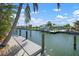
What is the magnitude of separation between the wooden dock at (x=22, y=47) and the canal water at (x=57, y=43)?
0.18ft

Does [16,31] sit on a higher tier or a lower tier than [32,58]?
higher

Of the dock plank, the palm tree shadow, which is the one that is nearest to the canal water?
the dock plank

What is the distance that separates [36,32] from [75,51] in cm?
50

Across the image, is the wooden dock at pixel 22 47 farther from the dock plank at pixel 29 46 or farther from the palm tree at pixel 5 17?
the palm tree at pixel 5 17

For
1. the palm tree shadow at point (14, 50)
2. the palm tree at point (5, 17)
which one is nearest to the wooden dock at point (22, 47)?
the palm tree shadow at point (14, 50)

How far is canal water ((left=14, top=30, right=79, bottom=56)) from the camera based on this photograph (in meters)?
3.14

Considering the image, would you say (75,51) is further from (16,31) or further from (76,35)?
(16,31)

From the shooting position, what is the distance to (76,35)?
315 centimetres

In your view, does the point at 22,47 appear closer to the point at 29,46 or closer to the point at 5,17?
the point at 29,46

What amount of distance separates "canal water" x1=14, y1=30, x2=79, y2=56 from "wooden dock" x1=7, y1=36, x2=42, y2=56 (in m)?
0.05

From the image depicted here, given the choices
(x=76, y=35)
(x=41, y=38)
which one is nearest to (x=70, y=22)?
(x=76, y=35)

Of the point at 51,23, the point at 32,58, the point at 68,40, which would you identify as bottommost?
the point at 32,58

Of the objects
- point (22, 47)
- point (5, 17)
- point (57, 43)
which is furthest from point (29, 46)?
point (5, 17)

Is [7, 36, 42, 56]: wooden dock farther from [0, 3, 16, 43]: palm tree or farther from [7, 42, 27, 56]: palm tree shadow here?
[0, 3, 16, 43]: palm tree
